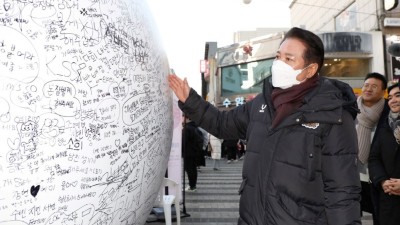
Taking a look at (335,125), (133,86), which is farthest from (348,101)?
(133,86)

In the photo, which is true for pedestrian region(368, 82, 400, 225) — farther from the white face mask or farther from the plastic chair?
the plastic chair

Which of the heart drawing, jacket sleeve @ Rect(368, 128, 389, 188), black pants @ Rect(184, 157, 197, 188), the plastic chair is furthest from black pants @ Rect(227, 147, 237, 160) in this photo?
the heart drawing

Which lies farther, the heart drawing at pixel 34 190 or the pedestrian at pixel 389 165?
the pedestrian at pixel 389 165

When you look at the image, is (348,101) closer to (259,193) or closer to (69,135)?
(259,193)

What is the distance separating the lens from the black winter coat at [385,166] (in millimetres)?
3205

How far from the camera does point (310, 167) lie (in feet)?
6.39

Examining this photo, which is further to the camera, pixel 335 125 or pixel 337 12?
pixel 337 12

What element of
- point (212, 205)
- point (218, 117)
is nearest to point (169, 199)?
point (218, 117)

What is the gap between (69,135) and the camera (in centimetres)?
176

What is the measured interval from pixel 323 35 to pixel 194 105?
21.2m

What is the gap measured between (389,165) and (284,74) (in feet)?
5.44

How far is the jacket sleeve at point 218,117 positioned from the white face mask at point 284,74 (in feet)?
0.93

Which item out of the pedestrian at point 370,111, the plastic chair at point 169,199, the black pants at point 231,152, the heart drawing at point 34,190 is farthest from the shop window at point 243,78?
the heart drawing at point 34,190

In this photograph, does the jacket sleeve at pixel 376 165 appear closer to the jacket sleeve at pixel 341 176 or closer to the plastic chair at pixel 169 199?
the jacket sleeve at pixel 341 176
